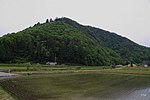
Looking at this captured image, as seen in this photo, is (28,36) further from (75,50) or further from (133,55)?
(133,55)

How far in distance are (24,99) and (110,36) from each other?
170085 millimetres

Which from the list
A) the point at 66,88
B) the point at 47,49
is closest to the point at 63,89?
the point at 66,88

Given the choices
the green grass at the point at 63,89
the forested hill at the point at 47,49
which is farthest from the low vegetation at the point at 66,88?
the forested hill at the point at 47,49

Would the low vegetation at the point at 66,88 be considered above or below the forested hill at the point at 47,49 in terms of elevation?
below

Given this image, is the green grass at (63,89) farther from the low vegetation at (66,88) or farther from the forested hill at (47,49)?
the forested hill at (47,49)

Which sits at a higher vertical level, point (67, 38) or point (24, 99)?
point (67, 38)

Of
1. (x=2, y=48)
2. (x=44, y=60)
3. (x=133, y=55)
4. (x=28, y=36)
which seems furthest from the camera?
(x=133, y=55)

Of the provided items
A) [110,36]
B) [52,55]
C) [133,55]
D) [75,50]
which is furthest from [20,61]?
[110,36]

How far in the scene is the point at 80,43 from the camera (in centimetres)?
10962

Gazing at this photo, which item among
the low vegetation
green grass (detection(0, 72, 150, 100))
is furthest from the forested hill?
green grass (detection(0, 72, 150, 100))

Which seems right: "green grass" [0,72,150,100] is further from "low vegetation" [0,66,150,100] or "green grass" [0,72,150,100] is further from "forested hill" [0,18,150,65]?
"forested hill" [0,18,150,65]

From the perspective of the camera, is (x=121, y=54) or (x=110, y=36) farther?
(x=110, y=36)

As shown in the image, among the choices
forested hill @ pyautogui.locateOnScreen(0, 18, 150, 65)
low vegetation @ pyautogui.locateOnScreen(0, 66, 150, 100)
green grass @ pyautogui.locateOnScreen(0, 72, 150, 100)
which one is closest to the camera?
green grass @ pyautogui.locateOnScreen(0, 72, 150, 100)

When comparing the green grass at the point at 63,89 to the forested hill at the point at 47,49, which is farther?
the forested hill at the point at 47,49
